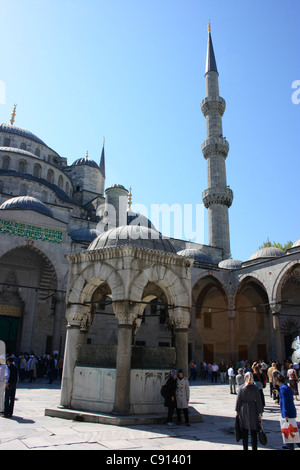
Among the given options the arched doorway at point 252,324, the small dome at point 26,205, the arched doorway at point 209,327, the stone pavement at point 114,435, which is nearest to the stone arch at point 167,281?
the stone pavement at point 114,435

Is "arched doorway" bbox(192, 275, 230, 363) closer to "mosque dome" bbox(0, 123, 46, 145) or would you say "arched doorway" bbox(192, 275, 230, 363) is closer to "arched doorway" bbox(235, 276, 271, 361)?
"arched doorway" bbox(235, 276, 271, 361)

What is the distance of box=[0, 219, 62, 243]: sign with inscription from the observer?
14.7m

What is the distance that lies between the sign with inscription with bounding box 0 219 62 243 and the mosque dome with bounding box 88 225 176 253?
9.62 meters

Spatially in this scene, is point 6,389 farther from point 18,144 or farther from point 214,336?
point 18,144

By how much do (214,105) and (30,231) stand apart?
59.3ft

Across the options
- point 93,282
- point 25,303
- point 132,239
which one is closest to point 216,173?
point 25,303

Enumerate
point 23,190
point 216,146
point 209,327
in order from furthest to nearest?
point 216,146 → point 209,327 → point 23,190

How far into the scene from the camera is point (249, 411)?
3459 mm

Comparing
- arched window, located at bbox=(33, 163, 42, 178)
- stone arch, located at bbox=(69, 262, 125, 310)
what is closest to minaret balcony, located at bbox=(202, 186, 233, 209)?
arched window, located at bbox=(33, 163, 42, 178)

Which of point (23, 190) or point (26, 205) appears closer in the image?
point (26, 205)

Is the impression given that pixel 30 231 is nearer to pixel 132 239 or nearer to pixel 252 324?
pixel 132 239
